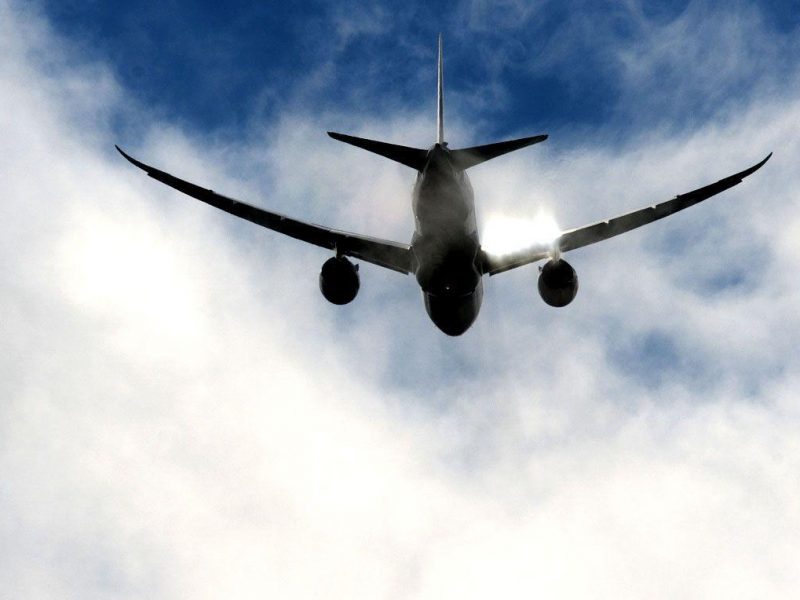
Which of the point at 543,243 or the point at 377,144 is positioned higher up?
the point at 543,243

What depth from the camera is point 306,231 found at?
28688 millimetres

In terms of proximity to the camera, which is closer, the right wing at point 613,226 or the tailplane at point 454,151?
the tailplane at point 454,151

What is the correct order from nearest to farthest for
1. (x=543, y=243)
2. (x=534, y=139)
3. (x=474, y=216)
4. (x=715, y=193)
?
(x=534, y=139)
(x=474, y=216)
(x=715, y=193)
(x=543, y=243)

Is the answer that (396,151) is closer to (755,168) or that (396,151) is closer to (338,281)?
(338,281)

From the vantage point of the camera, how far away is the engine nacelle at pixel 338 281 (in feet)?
90.8

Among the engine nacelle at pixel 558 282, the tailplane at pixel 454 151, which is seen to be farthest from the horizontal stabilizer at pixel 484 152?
the engine nacelle at pixel 558 282

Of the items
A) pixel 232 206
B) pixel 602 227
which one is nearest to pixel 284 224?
pixel 232 206

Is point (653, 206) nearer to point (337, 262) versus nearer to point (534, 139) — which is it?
point (534, 139)

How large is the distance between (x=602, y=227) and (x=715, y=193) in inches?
162

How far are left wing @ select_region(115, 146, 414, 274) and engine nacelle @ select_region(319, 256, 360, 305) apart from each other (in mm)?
1026

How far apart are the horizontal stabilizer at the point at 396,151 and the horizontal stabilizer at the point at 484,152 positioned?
1043mm

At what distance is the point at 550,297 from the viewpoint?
92.2ft

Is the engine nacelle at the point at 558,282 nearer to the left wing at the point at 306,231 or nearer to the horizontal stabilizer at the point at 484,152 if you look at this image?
the left wing at the point at 306,231

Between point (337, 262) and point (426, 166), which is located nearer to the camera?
point (426, 166)
